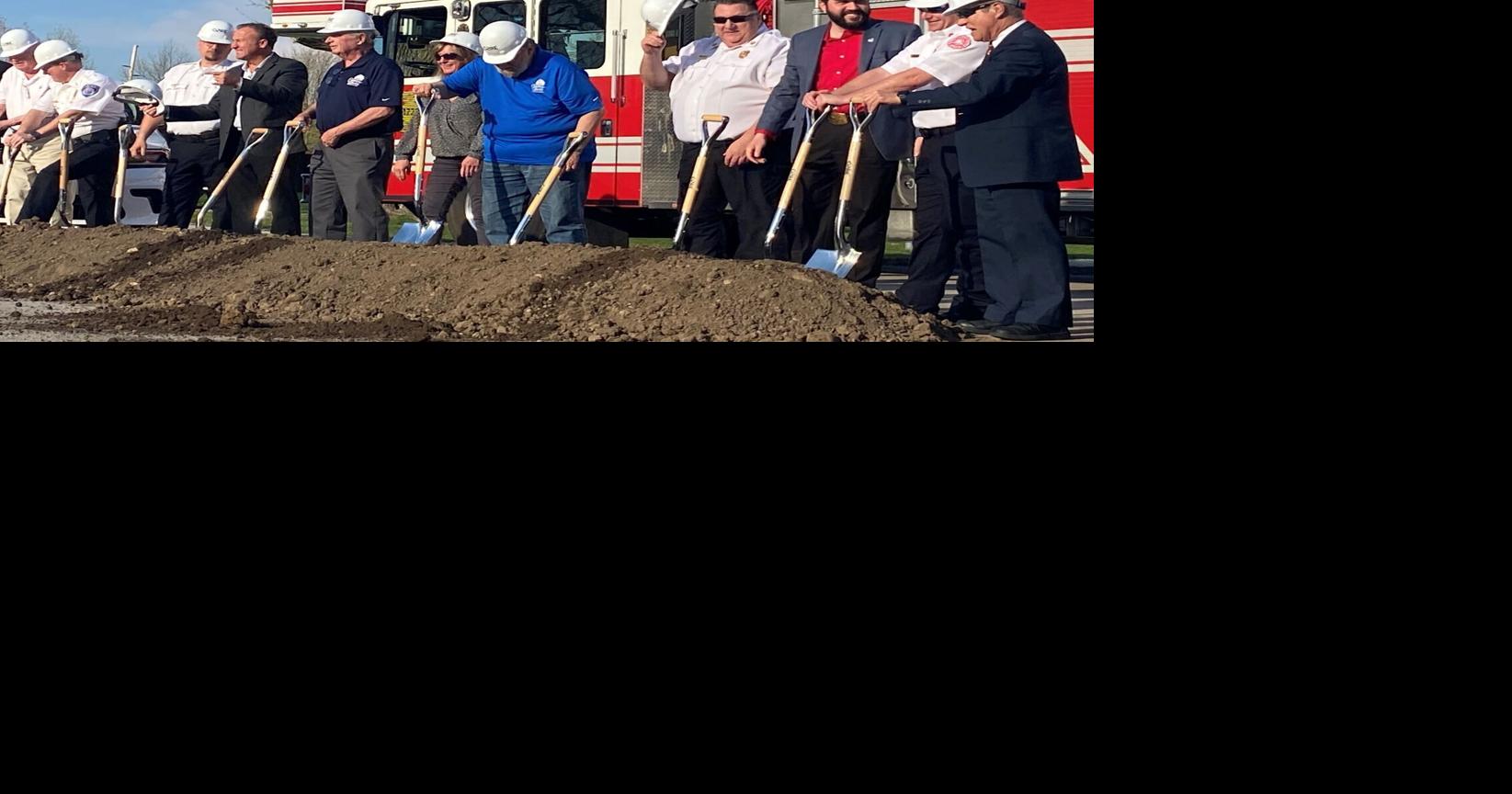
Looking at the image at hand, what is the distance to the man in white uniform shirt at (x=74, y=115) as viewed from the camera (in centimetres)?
1322

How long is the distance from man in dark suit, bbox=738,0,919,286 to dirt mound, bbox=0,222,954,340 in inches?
22.5

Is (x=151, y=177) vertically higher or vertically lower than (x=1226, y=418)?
higher

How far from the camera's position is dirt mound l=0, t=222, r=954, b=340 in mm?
8570

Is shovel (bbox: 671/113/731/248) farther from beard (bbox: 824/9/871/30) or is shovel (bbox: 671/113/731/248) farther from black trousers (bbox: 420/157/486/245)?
black trousers (bbox: 420/157/486/245)

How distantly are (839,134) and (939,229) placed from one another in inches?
27.9

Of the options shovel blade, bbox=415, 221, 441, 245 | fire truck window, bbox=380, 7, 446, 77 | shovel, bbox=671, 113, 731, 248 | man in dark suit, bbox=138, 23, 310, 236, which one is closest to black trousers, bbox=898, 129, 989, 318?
shovel, bbox=671, 113, 731, 248

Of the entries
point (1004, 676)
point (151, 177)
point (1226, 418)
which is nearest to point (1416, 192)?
point (1226, 418)

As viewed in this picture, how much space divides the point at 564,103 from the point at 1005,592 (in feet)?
22.3

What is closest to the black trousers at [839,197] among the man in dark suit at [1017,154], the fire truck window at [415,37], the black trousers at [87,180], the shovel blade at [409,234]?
the man in dark suit at [1017,154]

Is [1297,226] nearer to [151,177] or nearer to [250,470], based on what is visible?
[250,470]

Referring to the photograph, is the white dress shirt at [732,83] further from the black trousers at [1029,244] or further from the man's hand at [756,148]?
the black trousers at [1029,244]

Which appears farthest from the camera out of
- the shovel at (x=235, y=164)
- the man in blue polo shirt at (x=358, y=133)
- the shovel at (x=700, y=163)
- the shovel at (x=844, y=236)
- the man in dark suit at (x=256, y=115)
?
the shovel at (x=235, y=164)

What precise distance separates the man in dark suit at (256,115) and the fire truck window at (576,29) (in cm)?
222

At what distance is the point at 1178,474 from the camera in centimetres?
567
